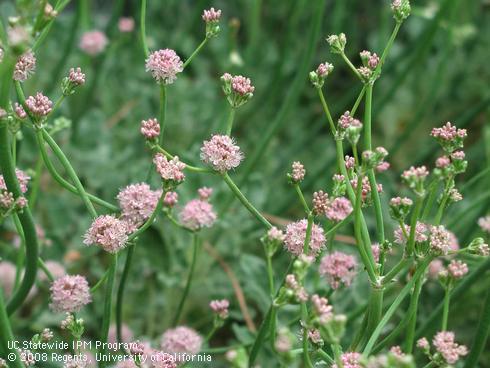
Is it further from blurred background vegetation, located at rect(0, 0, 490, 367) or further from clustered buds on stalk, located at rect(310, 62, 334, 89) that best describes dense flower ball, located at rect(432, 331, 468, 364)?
clustered buds on stalk, located at rect(310, 62, 334, 89)

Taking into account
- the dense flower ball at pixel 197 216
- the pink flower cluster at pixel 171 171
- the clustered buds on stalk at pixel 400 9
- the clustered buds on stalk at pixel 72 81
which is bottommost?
the pink flower cluster at pixel 171 171

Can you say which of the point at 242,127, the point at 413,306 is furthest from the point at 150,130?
the point at 242,127

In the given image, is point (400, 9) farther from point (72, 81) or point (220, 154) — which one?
point (72, 81)

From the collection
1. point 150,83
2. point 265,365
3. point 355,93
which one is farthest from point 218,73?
point 265,365

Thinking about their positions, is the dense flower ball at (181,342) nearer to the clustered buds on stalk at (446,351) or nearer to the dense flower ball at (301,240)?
the dense flower ball at (301,240)

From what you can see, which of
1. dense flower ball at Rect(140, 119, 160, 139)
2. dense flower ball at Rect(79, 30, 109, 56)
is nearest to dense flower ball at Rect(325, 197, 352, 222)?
dense flower ball at Rect(140, 119, 160, 139)

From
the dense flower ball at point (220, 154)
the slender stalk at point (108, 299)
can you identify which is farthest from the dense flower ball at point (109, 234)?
the dense flower ball at point (220, 154)
